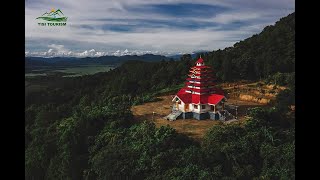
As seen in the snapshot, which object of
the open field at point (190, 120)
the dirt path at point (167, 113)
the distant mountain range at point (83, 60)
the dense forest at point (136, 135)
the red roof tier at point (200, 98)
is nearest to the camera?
the dense forest at point (136, 135)

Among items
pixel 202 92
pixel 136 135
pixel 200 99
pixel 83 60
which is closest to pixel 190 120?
pixel 200 99

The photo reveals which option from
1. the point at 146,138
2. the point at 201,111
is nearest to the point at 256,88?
the point at 201,111

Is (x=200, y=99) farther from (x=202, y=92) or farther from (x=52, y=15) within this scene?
(x=52, y=15)

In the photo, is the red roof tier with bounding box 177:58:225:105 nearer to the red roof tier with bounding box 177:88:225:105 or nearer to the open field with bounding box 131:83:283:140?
the red roof tier with bounding box 177:88:225:105

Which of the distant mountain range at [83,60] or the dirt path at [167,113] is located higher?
the distant mountain range at [83,60]

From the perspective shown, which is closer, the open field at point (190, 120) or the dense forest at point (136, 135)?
the dense forest at point (136, 135)

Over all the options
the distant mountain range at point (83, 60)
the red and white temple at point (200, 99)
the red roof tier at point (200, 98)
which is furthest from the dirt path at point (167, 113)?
the distant mountain range at point (83, 60)

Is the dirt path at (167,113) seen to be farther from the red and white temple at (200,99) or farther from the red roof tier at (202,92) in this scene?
the red roof tier at (202,92)
